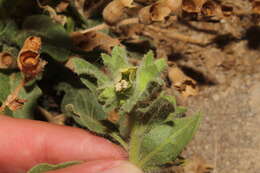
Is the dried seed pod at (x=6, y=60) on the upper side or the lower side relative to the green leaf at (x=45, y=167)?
upper

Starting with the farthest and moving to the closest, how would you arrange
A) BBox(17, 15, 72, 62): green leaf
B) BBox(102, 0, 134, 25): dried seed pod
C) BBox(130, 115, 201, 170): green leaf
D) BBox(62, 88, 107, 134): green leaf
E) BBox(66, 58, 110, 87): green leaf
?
BBox(17, 15, 72, 62): green leaf
BBox(62, 88, 107, 134): green leaf
BBox(102, 0, 134, 25): dried seed pod
BBox(130, 115, 201, 170): green leaf
BBox(66, 58, 110, 87): green leaf

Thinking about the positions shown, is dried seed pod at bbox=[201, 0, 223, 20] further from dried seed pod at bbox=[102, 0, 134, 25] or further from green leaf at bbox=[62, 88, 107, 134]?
green leaf at bbox=[62, 88, 107, 134]

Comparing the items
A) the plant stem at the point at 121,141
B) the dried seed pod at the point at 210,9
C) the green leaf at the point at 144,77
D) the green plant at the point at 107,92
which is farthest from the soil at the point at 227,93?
the green leaf at the point at 144,77

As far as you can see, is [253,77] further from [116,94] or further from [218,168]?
[116,94]

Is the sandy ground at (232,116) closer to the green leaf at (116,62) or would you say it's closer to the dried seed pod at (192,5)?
the dried seed pod at (192,5)

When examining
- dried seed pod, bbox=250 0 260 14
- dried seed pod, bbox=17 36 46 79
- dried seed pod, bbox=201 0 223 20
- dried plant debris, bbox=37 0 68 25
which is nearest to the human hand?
Result: dried seed pod, bbox=17 36 46 79

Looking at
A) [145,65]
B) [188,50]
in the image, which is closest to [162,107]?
[145,65]
